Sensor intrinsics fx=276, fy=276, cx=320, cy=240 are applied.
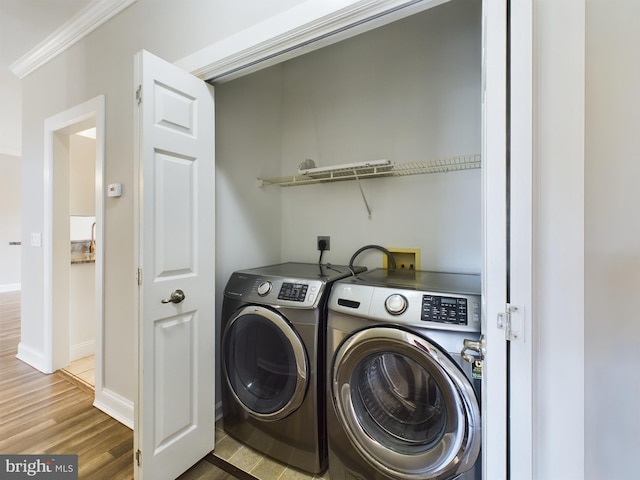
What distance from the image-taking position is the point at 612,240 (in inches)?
24.1

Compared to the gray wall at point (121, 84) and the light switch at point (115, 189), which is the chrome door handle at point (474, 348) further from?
the light switch at point (115, 189)

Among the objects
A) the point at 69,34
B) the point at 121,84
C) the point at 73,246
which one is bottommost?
the point at 73,246

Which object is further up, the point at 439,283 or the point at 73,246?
the point at 73,246

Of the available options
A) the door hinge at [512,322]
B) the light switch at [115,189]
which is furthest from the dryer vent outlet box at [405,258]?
the light switch at [115,189]

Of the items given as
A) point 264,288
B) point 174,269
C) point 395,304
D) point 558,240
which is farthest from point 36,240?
point 558,240

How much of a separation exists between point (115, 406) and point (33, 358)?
1364 mm

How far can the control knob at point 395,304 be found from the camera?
110 cm

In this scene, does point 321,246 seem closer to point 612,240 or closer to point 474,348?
point 474,348

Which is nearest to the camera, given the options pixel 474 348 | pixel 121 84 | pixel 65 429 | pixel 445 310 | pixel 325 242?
pixel 474 348

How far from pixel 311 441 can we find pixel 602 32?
1757 millimetres

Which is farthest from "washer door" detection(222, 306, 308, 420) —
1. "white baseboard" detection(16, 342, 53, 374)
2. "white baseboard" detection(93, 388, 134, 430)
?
"white baseboard" detection(16, 342, 53, 374)

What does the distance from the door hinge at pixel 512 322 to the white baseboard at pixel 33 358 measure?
10.8 feet

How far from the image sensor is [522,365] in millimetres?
613

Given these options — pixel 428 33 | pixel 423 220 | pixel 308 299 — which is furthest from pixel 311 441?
pixel 428 33
